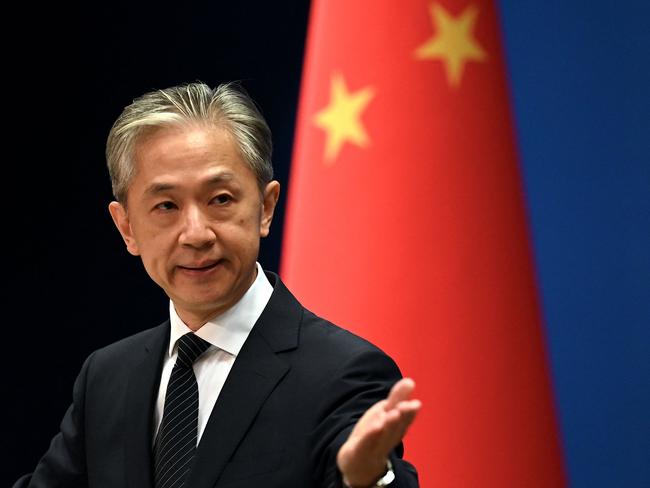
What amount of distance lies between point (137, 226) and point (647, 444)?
1.47 m

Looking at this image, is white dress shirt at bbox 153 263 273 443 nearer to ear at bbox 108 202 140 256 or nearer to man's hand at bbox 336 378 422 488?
ear at bbox 108 202 140 256

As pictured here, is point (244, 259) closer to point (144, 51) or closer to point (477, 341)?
point (477, 341)

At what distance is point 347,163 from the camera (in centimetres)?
252

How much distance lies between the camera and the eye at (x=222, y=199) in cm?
166

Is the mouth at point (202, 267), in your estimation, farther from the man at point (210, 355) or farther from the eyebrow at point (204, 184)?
the eyebrow at point (204, 184)

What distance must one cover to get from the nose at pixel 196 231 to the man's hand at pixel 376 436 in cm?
42

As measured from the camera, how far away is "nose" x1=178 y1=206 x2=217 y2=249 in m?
1.63

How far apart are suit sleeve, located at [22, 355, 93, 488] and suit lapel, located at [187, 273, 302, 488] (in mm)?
309

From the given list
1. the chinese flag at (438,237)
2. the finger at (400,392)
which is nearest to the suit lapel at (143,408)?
the finger at (400,392)

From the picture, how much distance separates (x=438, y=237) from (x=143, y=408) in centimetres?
97

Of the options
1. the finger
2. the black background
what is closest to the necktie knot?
the finger

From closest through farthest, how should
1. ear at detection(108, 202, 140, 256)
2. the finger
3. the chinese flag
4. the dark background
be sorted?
the finger
ear at detection(108, 202, 140, 256)
the chinese flag
the dark background

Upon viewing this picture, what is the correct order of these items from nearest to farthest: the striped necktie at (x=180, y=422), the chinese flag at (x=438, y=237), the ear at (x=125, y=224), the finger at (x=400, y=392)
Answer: the finger at (x=400, y=392)
the striped necktie at (x=180, y=422)
the ear at (x=125, y=224)
the chinese flag at (x=438, y=237)

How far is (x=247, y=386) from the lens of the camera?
1599 millimetres
